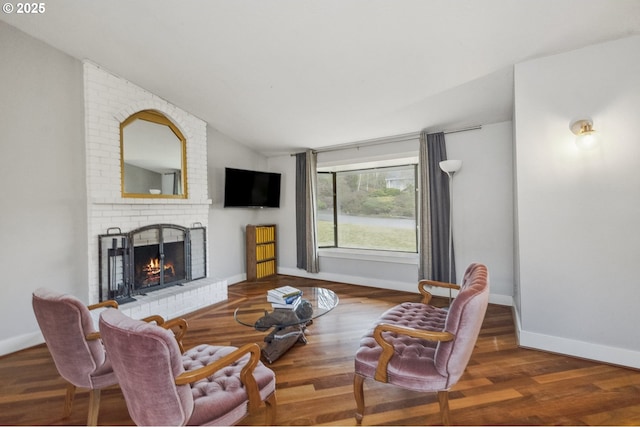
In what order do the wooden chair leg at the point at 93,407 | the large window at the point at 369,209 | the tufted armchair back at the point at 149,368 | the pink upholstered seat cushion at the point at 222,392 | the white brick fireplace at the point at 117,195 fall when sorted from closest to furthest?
the tufted armchair back at the point at 149,368
the pink upholstered seat cushion at the point at 222,392
the wooden chair leg at the point at 93,407
the white brick fireplace at the point at 117,195
the large window at the point at 369,209

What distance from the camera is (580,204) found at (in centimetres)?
246

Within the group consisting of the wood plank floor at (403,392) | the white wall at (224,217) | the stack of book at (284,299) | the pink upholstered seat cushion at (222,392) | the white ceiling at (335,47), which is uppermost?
the white ceiling at (335,47)

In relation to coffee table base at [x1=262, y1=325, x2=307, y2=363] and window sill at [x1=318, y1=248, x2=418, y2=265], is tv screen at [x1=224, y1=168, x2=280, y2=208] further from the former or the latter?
coffee table base at [x1=262, y1=325, x2=307, y2=363]

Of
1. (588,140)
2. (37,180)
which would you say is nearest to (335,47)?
(588,140)

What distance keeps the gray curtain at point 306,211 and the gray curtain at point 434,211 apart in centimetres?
186

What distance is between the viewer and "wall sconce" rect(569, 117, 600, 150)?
236cm

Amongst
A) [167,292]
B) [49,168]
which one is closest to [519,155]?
[167,292]

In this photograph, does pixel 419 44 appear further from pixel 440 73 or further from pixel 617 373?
pixel 617 373

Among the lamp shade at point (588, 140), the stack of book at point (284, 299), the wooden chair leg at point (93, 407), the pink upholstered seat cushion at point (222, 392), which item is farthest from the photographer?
the stack of book at point (284, 299)

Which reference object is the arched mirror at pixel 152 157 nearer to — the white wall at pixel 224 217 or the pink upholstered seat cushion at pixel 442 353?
the white wall at pixel 224 217

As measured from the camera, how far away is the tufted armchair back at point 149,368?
45.8 inches

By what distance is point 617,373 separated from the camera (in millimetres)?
2199

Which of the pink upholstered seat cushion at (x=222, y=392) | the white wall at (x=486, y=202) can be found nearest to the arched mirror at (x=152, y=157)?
the pink upholstered seat cushion at (x=222, y=392)

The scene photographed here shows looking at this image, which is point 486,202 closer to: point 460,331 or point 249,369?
point 460,331
